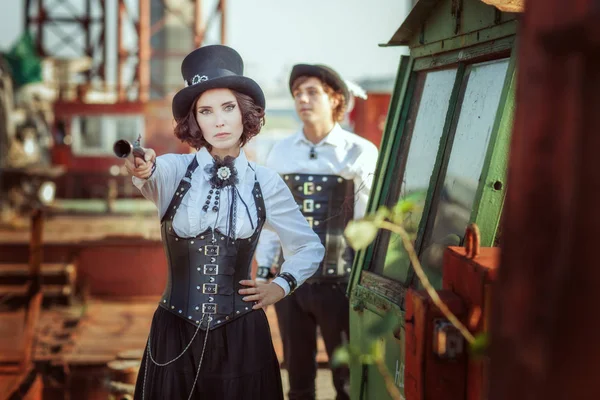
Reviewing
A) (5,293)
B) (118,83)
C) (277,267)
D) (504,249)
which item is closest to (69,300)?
(5,293)

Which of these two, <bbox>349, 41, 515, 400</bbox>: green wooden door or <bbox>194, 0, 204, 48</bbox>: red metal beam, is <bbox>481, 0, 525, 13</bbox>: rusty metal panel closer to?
<bbox>349, 41, 515, 400</bbox>: green wooden door

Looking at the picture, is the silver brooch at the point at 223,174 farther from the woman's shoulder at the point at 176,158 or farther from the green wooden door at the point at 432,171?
the green wooden door at the point at 432,171

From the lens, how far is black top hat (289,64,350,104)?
196 inches

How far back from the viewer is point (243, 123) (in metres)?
3.46

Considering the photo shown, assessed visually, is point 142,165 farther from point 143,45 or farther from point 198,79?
point 143,45

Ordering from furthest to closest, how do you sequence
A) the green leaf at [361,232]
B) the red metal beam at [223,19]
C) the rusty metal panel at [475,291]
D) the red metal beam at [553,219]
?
the red metal beam at [223,19]
the rusty metal panel at [475,291]
the green leaf at [361,232]
the red metal beam at [553,219]

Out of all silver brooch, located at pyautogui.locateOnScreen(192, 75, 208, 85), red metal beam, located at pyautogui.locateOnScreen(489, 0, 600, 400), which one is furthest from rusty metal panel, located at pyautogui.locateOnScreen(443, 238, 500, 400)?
silver brooch, located at pyautogui.locateOnScreen(192, 75, 208, 85)

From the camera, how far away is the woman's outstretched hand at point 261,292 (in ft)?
10.8

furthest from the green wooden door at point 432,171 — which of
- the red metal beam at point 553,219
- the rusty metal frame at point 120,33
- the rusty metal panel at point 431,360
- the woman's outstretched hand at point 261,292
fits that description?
the rusty metal frame at point 120,33

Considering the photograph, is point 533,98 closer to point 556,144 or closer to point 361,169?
point 556,144

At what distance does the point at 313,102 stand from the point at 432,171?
1.39m

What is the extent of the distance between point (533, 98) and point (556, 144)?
0.09 m

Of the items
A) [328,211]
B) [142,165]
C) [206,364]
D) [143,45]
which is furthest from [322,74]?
[143,45]

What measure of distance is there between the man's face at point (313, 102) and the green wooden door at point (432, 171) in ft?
2.35
